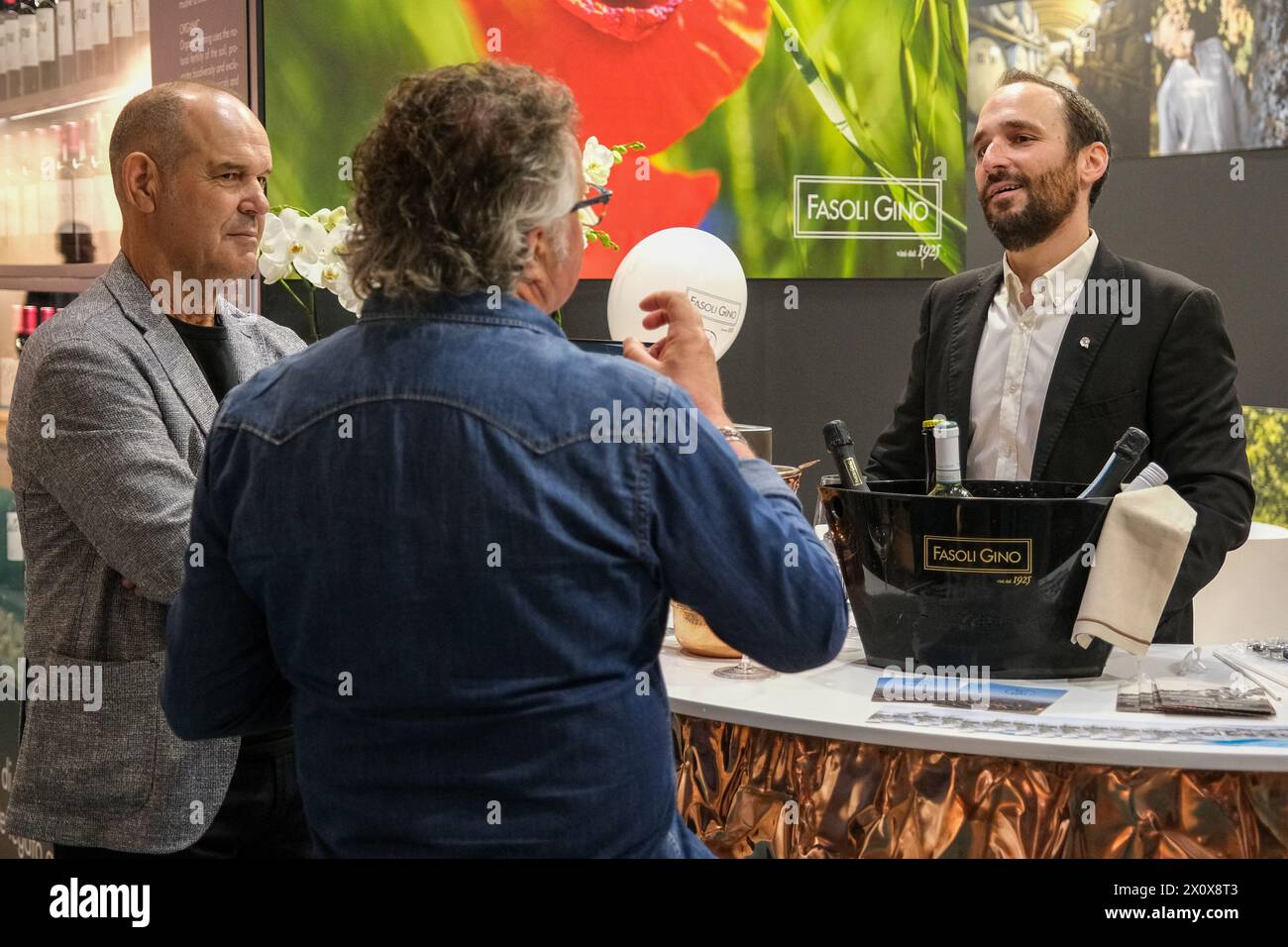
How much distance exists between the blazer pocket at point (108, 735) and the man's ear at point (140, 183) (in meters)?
0.68

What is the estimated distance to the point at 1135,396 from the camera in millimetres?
2689

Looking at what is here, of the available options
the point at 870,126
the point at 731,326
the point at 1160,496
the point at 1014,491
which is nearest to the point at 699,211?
the point at 870,126

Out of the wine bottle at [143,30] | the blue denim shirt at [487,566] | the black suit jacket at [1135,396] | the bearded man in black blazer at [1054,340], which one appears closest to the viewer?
the blue denim shirt at [487,566]

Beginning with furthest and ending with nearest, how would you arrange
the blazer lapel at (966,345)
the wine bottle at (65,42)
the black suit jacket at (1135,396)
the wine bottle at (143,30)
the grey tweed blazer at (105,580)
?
the wine bottle at (65,42)
the wine bottle at (143,30)
the blazer lapel at (966,345)
the black suit jacket at (1135,396)
the grey tweed blazer at (105,580)

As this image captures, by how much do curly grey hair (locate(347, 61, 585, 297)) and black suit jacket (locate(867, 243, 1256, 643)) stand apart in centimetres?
149

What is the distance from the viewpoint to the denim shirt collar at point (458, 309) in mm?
1284

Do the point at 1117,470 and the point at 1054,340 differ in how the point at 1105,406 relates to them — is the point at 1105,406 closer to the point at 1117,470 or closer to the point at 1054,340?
the point at 1054,340

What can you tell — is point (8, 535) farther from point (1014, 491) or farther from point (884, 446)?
point (1014, 491)

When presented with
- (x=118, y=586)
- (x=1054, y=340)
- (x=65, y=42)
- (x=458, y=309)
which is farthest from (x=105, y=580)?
(x=65, y=42)

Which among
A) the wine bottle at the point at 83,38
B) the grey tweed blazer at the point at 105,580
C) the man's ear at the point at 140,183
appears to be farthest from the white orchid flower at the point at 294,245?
the wine bottle at the point at 83,38

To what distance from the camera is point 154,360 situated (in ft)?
6.29

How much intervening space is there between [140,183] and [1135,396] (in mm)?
1856

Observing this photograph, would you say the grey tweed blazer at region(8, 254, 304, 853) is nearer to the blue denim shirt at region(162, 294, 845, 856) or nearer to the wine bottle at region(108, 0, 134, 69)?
the blue denim shirt at region(162, 294, 845, 856)

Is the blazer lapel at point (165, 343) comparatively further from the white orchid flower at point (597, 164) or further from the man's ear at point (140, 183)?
the white orchid flower at point (597, 164)
